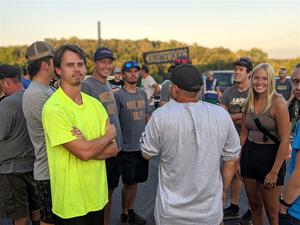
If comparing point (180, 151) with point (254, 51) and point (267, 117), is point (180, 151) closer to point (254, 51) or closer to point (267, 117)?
point (267, 117)

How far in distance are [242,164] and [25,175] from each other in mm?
2210

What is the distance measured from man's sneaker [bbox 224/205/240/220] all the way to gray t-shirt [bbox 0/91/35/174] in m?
2.64

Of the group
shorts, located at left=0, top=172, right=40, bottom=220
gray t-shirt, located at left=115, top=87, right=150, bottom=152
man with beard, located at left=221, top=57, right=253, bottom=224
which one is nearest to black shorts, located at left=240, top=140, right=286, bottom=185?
man with beard, located at left=221, top=57, right=253, bottom=224

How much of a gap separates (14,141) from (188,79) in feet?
6.03

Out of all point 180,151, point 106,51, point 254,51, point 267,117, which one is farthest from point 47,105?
point 254,51

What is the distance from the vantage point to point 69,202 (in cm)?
227

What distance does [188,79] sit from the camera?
7.16ft

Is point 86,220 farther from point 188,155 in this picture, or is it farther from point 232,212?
point 232,212

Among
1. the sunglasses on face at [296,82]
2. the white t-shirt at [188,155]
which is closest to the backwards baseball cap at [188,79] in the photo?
the white t-shirt at [188,155]

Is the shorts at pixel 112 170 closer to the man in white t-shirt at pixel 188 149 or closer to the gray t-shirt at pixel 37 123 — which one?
the gray t-shirt at pixel 37 123

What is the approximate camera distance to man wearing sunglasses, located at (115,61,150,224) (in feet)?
13.4

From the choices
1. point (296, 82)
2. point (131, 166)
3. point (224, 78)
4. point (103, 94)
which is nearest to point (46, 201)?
point (103, 94)

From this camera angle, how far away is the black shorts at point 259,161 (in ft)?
10.8

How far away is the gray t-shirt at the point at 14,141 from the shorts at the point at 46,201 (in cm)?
57
